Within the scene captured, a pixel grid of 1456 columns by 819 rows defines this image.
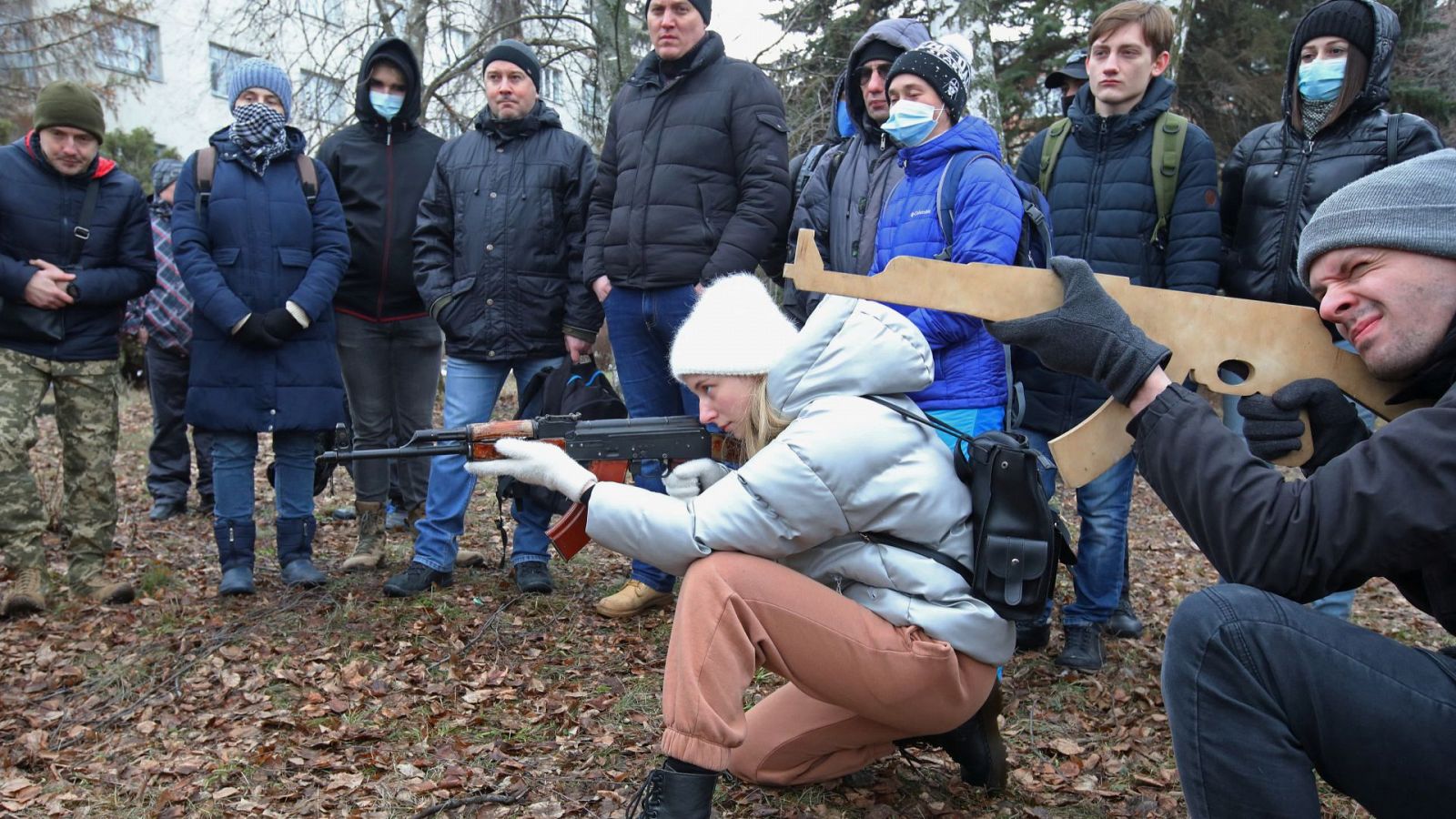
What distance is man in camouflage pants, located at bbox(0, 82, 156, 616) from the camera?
189 inches

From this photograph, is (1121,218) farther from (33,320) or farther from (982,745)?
(33,320)

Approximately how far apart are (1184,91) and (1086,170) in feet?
33.5

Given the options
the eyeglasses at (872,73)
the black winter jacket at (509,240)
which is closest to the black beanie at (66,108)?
the black winter jacket at (509,240)

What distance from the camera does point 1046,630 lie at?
436 cm

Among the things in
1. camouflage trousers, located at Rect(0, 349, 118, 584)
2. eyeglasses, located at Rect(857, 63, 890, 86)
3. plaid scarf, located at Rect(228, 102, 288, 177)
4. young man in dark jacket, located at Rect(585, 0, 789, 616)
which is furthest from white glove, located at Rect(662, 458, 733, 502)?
camouflage trousers, located at Rect(0, 349, 118, 584)

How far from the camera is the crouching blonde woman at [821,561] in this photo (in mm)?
2578

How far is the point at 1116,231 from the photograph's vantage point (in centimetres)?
428

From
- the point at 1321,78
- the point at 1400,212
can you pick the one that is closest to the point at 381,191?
the point at 1321,78

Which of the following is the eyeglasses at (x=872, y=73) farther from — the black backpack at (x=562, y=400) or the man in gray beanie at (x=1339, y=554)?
the man in gray beanie at (x=1339, y=554)

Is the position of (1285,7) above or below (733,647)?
above

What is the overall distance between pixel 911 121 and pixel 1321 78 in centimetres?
166

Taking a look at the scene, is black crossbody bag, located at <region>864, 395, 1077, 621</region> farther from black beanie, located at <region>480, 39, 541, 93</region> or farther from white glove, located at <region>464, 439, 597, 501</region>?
black beanie, located at <region>480, 39, 541, 93</region>

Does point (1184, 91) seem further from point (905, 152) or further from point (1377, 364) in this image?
point (1377, 364)

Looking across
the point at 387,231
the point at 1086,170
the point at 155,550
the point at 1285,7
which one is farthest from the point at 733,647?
→ the point at 1285,7
